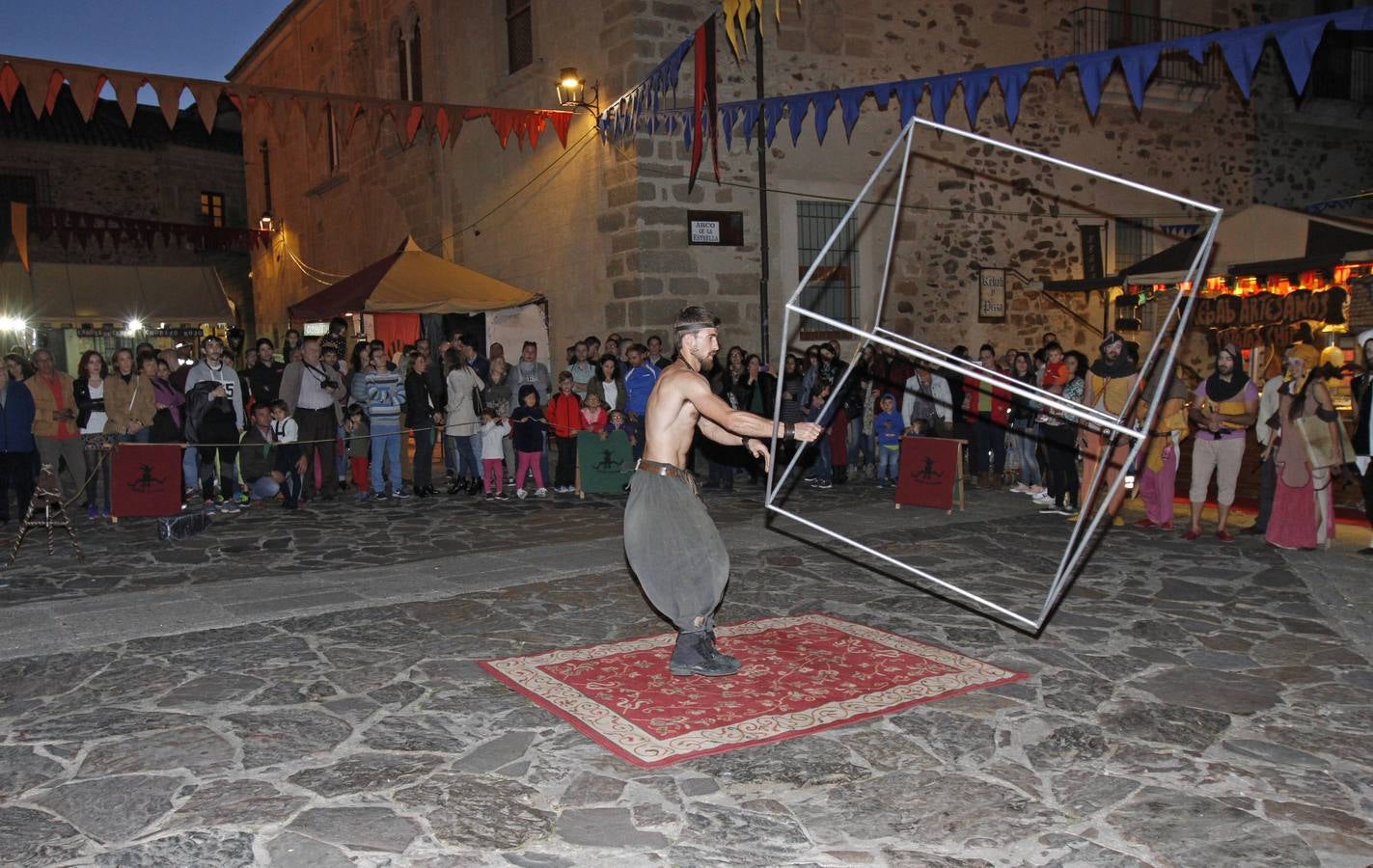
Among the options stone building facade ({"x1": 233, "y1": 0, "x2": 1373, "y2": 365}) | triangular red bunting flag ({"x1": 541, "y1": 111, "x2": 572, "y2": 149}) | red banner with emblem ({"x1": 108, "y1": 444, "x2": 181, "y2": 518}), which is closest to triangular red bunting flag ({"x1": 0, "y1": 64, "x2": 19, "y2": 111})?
red banner with emblem ({"x1": 108, "y1": 444, "x2": 181, "y2": 518})

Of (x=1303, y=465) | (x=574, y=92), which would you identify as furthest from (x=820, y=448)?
(x=574, y=92)

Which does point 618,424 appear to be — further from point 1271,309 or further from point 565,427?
point 1271,309

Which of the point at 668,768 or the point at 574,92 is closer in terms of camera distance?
the point at 668,768

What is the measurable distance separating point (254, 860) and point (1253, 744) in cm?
389

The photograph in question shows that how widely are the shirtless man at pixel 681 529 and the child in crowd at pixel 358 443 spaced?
701cm

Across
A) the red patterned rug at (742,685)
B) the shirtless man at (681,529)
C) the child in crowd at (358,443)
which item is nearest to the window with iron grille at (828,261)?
the child in crowd at (358,443)

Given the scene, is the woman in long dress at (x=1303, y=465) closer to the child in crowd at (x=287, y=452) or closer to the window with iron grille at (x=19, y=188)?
the child in crowd at (x=287, y=452)

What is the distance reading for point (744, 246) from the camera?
13984mm

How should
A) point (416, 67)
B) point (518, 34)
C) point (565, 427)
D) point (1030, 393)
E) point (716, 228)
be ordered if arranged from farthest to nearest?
point (416, 67) → point (518, 34) → point (716, 228) → point (565, 427) → point (1030, 393)

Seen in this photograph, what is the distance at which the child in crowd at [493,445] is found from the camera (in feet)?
38.0

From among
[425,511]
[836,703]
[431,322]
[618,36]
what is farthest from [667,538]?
[431,322]

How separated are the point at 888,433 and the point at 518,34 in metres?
8.63

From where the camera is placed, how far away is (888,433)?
12.0 meters

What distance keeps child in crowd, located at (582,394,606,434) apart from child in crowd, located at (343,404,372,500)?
A: 2.38 meters
